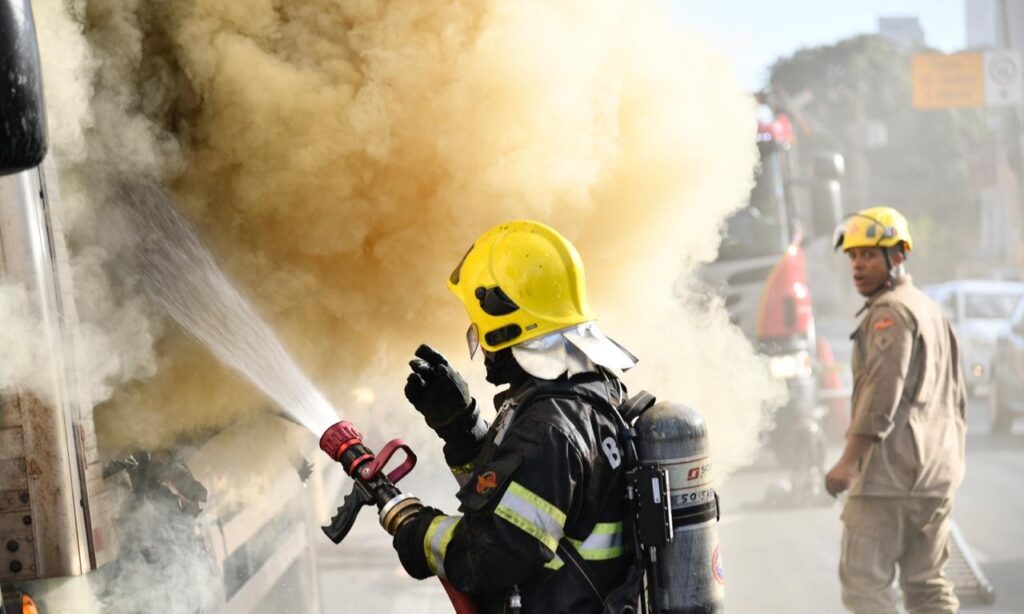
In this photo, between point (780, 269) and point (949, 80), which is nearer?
point (780, 269)

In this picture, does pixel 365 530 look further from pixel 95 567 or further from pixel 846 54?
pixel 846 54

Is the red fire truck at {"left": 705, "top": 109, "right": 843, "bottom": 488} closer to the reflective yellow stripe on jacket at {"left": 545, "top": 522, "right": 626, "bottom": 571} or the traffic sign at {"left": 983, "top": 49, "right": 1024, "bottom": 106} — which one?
the reflective yellow stripe on jacket at {"left": 545, "top": 522, "right": 626, "bottom": 571}

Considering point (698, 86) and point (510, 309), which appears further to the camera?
point (698, 86)

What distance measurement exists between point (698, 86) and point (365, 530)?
5226mm

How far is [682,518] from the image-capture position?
284 centimetres

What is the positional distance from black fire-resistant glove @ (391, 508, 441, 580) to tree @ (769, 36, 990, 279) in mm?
50860

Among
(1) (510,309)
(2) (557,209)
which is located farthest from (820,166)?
(1) (510,309)

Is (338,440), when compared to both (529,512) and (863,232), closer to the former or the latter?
(529,512)

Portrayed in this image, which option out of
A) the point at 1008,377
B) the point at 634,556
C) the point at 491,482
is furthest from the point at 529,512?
the point at 1008,377

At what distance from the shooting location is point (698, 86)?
419 centimetres

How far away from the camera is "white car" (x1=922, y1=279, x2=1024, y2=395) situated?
1744cm

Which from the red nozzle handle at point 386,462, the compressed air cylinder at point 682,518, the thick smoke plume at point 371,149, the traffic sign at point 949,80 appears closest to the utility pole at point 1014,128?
the traffic sign at point 949,80

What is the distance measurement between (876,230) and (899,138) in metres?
51.1

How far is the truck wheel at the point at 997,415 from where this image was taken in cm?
1430
